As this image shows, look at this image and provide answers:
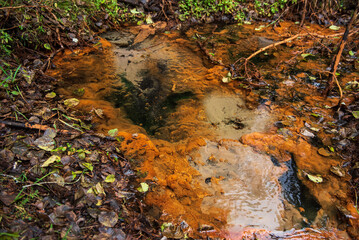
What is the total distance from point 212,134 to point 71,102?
78.6 inches

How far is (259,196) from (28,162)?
2351 millimetres

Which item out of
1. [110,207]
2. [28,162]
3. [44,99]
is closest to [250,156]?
[110,207]

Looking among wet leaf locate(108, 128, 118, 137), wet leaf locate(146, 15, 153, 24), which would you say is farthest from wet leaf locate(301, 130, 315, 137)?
wet leaf locate(146, 15, 153, 24)

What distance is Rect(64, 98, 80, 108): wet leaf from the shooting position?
3139mm

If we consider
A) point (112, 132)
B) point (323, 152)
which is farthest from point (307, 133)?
point (112, 132)

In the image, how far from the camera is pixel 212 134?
122 inches

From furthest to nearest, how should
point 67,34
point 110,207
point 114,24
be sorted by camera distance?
point 114,24 < point 67,34 < point 110,207

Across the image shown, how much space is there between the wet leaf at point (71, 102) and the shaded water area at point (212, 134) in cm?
9

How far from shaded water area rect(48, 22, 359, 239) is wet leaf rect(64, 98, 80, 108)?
9 centimetres

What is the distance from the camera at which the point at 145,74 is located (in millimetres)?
4082

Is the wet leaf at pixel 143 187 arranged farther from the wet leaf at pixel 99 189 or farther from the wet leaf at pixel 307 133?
the wet leaf at pixel 307 133

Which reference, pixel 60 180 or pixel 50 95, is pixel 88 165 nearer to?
pixel 60 180

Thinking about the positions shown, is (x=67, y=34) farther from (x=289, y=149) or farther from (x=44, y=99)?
(x=289, y=149)

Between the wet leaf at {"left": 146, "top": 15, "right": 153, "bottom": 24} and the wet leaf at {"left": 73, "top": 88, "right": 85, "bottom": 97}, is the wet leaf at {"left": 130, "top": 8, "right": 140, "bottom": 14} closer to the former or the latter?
the wet leaf at {"left": 146, "top": 15, "right": 153, "bottom": 24}
